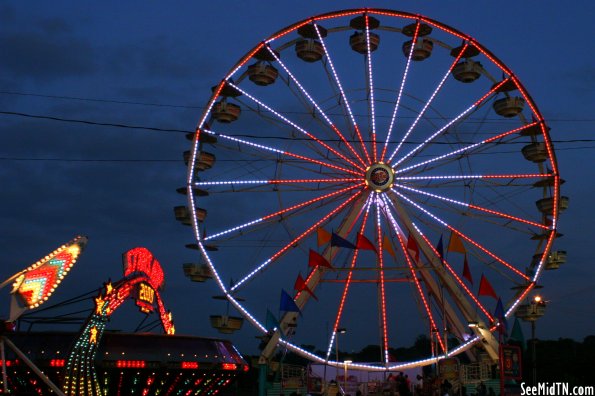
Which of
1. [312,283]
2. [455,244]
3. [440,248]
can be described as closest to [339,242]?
[312,283]

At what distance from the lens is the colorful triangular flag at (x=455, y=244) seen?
26031 mm

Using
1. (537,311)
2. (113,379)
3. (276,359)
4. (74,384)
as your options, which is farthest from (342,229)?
(74,384)

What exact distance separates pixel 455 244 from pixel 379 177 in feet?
10.8

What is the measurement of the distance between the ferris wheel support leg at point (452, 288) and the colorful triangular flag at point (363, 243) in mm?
1448

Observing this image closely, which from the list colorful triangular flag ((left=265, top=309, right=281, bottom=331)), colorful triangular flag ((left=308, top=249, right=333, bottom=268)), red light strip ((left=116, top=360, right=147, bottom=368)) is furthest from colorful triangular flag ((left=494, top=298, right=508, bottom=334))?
red light strip ((left=116, top=360, right=147, bottom=368))

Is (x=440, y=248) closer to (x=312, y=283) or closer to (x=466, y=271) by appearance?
(x=466, y=271)

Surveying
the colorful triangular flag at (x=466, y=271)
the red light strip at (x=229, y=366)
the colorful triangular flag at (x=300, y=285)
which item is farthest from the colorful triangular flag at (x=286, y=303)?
the colorful triangular flag at (x=466, y=271)

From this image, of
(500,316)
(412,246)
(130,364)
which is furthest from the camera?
(412,246)

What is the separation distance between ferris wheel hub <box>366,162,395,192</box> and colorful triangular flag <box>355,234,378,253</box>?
167 cm

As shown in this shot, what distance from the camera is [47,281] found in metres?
14.5

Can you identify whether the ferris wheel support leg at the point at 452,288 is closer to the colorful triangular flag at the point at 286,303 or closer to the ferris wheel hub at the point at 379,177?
the ferris wheel hub at the point at 379,177

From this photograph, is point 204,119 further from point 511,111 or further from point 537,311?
point 537,311

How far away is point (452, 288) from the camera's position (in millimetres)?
27297

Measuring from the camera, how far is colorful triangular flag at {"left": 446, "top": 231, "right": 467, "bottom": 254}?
2603cm
